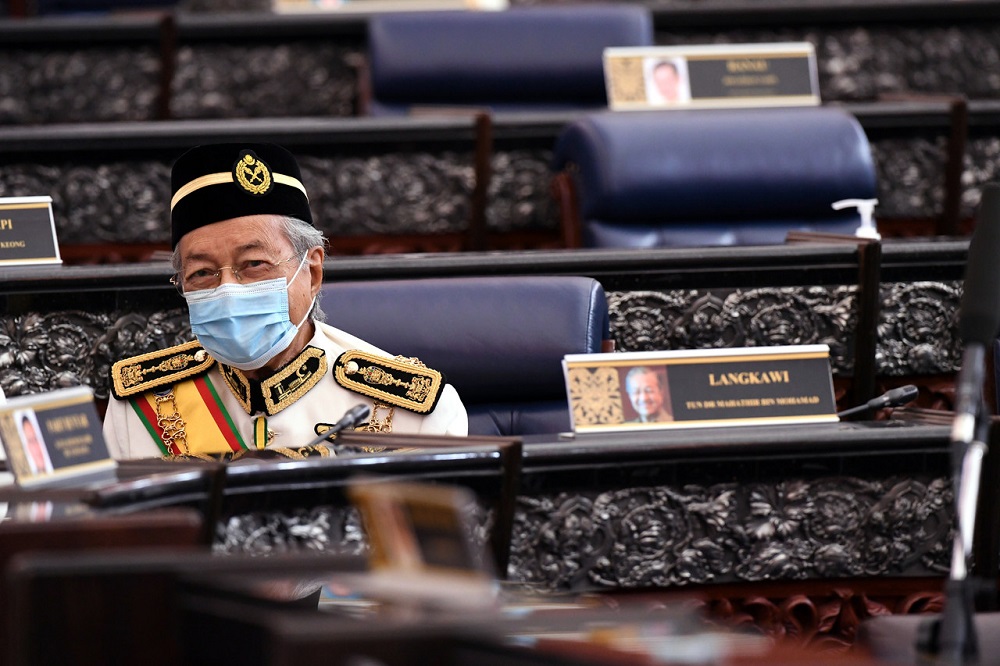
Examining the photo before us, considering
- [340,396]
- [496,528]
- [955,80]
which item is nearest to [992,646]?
[496,528]

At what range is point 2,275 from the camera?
2824 mm

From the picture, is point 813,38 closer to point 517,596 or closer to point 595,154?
point 595,154

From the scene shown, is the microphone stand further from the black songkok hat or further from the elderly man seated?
the black songkok hat

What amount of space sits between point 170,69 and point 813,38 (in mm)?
2124

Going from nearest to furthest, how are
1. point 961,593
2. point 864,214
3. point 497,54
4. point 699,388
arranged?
point 961,593 → point 699,388 → point 864,214 → point 497,54

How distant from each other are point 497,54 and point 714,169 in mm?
1064

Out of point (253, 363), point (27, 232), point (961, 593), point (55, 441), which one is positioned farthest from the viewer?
point (27, 232)

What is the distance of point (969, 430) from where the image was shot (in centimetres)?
142

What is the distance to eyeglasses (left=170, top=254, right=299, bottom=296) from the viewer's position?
7.78 feet

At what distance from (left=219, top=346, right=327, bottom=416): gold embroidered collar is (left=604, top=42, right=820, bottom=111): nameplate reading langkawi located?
1.74m

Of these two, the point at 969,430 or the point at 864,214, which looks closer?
the point at 969,430

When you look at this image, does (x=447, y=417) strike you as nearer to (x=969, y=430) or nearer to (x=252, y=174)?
(x=252, y=174)

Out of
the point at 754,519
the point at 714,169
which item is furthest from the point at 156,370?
the point at 714,169

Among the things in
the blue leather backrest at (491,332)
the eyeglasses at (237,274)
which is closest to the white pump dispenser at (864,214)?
the blue leather backrest at (491,332)
